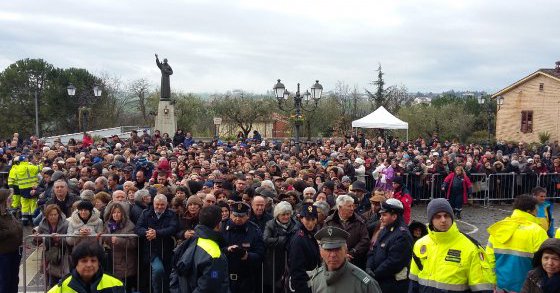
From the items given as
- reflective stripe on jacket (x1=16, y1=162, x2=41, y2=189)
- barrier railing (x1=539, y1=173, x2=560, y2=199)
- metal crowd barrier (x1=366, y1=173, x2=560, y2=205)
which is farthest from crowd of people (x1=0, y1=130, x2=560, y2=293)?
barrier railing (x1=539, y1=173, x2=560, y2=199)

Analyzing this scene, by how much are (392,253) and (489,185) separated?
1264cm

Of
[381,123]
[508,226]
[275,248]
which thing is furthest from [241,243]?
[381,123]

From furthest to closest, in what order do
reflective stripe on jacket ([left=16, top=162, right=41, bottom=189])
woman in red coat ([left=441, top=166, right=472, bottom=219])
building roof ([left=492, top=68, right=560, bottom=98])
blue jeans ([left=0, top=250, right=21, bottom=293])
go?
1. building roof ([left=492, top=68, right=560, bottom=98])
2. woman in red coat ([left=441, top=166, right=472, bottom=219])
3. reflective stripe on jacket ([left=16, top=162, right=41, bottom=189])
4. blue jeans ([left=0, top=250, right=21, bottom=293])

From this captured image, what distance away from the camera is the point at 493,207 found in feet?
54.5

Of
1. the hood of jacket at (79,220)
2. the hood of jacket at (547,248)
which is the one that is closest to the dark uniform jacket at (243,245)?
the hood of jacket at (79,220)

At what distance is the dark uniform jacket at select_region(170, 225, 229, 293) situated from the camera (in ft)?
15.7

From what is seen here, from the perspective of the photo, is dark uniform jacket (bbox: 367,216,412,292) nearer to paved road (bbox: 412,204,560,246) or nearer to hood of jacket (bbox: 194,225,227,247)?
hood of jacket (bbox: 194,225,227,247)

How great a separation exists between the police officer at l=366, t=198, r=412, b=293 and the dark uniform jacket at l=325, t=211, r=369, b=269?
0.36m

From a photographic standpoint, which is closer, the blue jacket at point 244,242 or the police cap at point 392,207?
the police cap at point 392,207

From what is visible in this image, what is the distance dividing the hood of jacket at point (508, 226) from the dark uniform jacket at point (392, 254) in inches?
34.3

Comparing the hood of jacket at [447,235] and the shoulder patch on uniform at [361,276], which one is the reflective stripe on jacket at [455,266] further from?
the shoulder patch on uniform at [361,276]

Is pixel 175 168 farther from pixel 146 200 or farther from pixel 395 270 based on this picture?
pixel 395 270

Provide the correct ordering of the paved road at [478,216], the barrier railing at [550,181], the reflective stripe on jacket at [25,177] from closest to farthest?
the reflective stripe on jacket at [25,177] → the paved road at [478,216] → the barrier railing at [550,181]

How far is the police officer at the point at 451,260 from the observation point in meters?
4.45
